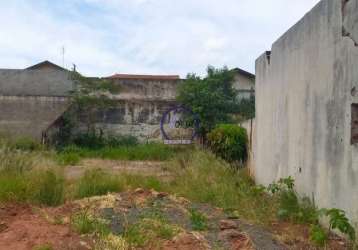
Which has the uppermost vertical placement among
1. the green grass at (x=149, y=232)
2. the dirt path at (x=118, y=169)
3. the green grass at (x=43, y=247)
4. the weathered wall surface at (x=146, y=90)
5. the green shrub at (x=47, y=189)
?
the weathered wall surface at (x=146, y=90)

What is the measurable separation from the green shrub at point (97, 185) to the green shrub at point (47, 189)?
494mm

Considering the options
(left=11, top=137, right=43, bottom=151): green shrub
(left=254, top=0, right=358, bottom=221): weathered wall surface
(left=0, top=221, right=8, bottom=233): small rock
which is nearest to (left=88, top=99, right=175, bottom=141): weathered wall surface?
(left=11, top=137, right=43, bottom=151): green shrub

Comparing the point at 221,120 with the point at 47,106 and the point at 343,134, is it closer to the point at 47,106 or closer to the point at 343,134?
the point at 47,106

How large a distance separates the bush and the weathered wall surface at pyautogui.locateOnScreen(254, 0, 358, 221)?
3.07 metres

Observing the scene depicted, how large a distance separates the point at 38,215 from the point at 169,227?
6.44 ft

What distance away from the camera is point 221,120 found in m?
19.2

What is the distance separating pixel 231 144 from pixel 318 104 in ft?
19.5

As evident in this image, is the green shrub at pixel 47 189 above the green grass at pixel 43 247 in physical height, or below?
above

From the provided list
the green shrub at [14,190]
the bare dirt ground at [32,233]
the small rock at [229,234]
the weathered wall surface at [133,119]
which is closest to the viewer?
the bare dirt ground at [32,233]

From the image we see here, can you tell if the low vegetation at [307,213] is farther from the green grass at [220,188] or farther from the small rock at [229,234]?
the small rock at [229,234]

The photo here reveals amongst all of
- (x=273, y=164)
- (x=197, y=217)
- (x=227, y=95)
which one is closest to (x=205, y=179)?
(x=273, y=164)

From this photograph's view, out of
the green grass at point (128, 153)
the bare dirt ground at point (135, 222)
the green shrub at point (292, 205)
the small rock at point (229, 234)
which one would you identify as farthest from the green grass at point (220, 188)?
the green grass at point (128, 153)

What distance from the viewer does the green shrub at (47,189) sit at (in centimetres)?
722

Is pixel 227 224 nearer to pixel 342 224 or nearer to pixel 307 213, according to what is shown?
pixel 307 213
